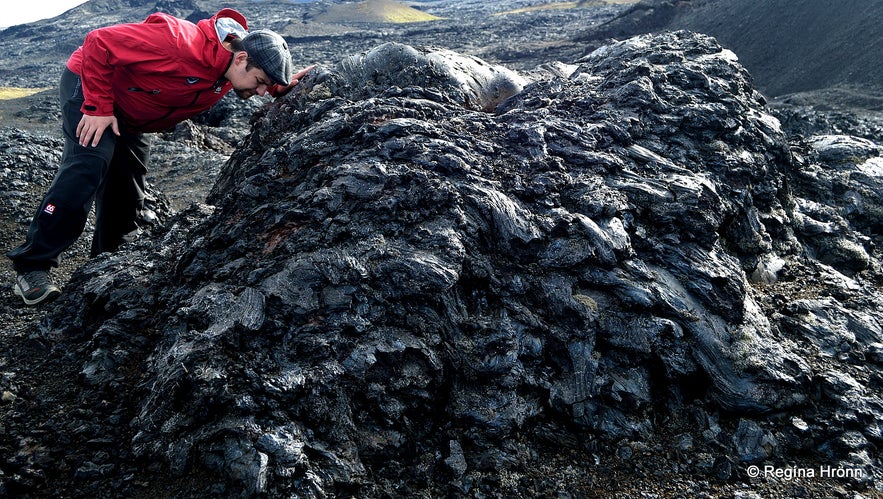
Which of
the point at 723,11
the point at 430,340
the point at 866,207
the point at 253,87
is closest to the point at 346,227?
the point at 430,340

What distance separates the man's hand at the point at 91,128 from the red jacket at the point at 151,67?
0.22 feet

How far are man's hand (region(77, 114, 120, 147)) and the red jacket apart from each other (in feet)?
0.22

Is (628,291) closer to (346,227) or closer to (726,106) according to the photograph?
(346,227)

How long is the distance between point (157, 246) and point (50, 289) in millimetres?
1262

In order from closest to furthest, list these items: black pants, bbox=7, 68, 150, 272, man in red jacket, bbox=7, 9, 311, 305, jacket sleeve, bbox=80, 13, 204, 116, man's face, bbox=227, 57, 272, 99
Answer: jacket sleeve, bbox=80, 13, 204, 116
man in red jacket, bbox=7, 9, 311, 305
black pants, bbox=7, 68, 150, 272
man's face, bbox=227, 57, 272, 99

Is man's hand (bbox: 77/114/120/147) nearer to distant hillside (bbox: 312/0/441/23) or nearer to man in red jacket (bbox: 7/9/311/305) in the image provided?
man in red jacket (bbox: 7/9/311/305)

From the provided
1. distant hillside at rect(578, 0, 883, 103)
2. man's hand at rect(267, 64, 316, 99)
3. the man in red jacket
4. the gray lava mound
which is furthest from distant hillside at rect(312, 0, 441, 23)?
the gray lava mound

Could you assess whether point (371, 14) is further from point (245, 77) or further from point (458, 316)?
point (458, 316)

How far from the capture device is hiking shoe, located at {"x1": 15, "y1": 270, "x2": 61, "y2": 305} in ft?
21.6

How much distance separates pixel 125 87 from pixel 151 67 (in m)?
0.45

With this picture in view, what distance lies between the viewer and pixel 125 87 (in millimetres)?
6305

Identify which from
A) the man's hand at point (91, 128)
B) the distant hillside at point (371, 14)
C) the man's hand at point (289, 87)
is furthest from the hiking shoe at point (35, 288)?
the distant hillside at point (371, 14)

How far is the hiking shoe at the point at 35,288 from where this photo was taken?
6.58 metres

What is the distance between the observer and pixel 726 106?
821 centimetres
